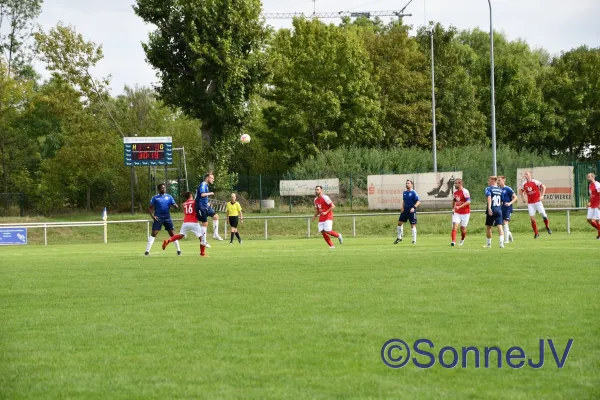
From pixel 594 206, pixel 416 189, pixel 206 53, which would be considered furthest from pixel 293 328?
pixel 206 53

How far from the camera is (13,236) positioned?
1574 inches

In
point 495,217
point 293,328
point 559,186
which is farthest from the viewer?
point 559,186

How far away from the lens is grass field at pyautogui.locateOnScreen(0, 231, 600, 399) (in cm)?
736

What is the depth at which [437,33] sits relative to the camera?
6862 centimetres

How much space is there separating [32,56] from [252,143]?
18673mm

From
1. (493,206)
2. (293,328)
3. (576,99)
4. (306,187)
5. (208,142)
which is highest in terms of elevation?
(576,99)

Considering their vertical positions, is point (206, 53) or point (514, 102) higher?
point (206, 53)

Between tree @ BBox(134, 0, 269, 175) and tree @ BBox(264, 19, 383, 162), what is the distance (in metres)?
11.6

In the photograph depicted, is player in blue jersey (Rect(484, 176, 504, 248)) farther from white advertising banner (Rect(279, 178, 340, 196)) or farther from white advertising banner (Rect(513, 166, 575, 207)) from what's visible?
white advertising banner (Rect(279, 178, 340, 196))

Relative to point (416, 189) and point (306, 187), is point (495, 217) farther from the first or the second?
point (306, 187)

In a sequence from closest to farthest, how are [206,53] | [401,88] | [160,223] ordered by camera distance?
1. [160,223]
2. [206,53]
3. [401,88]

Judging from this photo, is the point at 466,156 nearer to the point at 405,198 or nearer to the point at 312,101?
the point at 312,101

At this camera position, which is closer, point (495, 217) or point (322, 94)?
point (495, 217)

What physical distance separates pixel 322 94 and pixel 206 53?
15.3 metres
